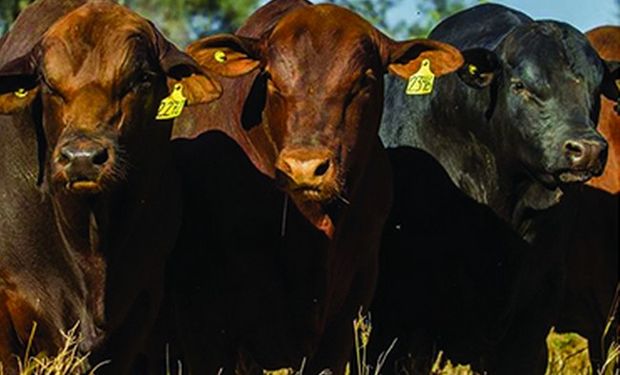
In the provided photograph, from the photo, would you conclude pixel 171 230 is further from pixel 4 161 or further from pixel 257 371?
pixel 257 371

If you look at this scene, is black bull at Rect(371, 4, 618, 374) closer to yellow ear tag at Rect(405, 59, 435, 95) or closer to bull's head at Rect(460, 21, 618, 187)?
bull's head at Rect(460, 21, 618, 187)

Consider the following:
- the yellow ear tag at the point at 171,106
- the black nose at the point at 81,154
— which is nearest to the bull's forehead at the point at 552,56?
the yellow ear tag at the point at 171,106

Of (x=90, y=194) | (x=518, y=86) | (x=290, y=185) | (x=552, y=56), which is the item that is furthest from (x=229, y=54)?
(x=552, y=56)

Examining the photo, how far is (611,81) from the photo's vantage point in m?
10.0

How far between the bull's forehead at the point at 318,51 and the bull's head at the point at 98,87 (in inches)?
16.3

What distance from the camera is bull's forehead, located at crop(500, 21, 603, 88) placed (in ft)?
31.3

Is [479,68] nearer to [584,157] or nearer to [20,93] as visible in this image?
[584,157]

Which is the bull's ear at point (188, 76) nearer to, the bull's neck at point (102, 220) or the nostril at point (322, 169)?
the bull's neck at point (102, 220)

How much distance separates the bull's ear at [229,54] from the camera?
881cm

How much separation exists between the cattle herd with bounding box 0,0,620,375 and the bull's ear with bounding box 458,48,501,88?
0.01 metres

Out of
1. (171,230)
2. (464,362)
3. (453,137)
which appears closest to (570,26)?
(453,137)

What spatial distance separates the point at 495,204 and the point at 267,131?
1750 millimetres

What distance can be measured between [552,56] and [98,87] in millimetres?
2715

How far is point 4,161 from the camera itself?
8.34 metres
